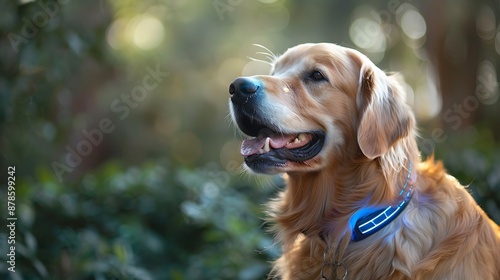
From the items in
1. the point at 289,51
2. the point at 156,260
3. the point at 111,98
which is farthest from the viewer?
the point at 111,98

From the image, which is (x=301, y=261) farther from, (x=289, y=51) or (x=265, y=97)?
(x=289, y=51)

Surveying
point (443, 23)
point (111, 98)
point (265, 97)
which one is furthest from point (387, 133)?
point (111, 98)

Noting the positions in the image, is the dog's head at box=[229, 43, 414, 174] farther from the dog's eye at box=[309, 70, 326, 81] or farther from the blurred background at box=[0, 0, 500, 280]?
the blurred background at box=[0, 0, 500, 280]

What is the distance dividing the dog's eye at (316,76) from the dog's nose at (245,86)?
401mm

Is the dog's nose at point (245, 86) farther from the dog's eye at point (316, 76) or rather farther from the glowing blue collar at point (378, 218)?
the glowing blue collar at point (378, 218)

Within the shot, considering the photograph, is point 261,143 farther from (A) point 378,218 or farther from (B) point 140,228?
(B) point 140,228

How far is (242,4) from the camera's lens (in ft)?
75.2

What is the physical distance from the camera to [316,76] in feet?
12.3

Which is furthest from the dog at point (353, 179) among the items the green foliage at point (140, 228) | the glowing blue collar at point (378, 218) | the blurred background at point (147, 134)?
the green foliage at point (140, 228)

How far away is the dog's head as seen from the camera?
3557 mm

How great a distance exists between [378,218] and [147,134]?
1928 cm

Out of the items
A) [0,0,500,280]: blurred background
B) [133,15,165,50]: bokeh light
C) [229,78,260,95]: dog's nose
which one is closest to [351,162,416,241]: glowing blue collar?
[0,0,500,280]: blurred background

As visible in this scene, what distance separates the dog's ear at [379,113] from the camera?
3.47m

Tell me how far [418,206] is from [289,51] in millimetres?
1292
